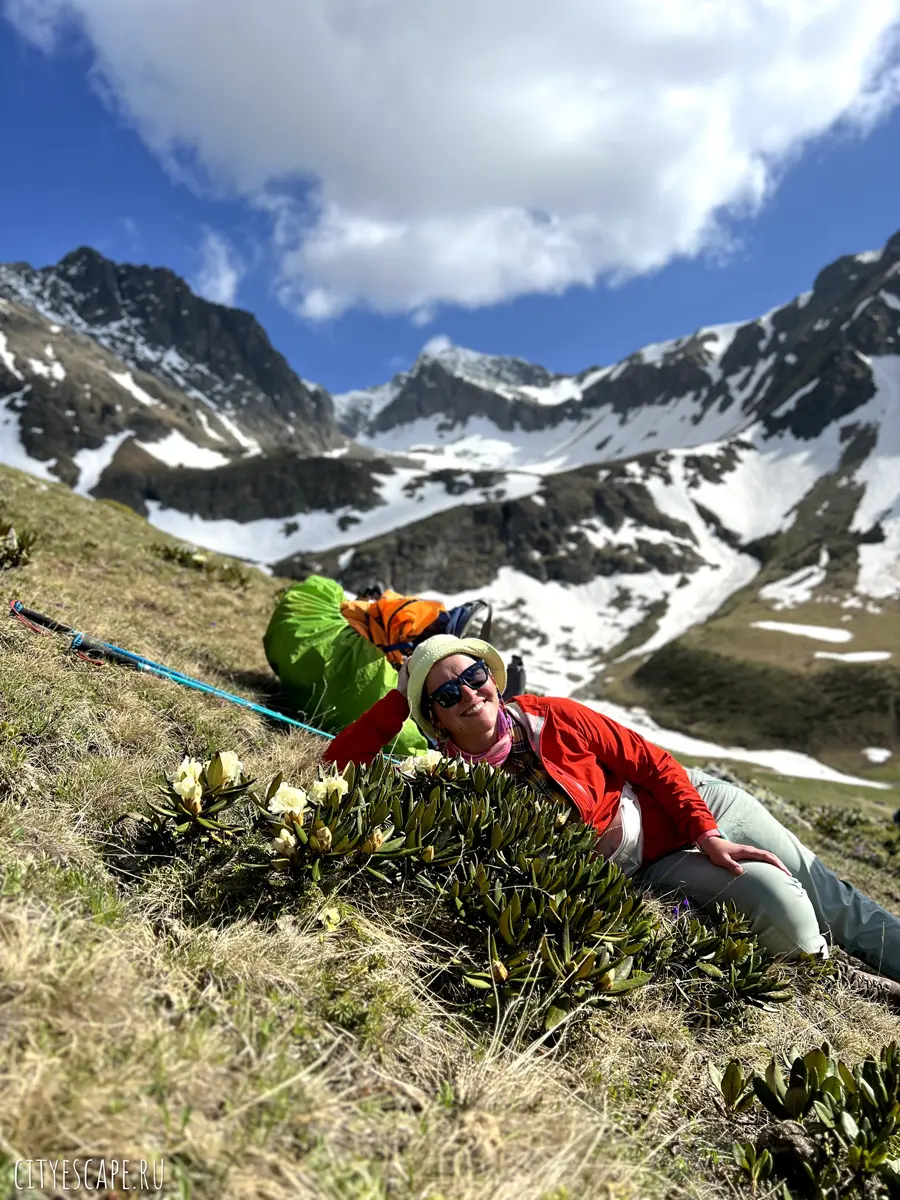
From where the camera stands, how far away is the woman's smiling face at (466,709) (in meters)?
3.92

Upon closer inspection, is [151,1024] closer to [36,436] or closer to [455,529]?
[455,529]

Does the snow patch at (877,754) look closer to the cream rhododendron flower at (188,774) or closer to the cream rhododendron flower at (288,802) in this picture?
the cream rhododendron flower at (288,802)

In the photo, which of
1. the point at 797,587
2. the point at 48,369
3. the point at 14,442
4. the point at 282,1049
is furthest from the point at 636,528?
the point at 48,369

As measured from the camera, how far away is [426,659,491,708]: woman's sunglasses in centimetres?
389

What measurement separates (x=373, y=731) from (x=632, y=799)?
5.75 ft

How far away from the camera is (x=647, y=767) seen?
4148 millimetres

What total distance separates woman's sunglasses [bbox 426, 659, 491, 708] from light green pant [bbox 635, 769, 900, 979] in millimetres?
1614

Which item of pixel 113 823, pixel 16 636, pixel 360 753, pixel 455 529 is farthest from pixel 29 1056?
pixel 455 529

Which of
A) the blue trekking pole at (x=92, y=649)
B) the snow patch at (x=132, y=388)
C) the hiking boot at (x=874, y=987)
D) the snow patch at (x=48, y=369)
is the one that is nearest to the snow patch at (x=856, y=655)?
the hiking boot at (x=874, y=987)

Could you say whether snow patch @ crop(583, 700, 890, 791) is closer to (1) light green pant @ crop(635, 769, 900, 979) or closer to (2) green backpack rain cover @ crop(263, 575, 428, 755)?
(2) green backpack rain cover @ crop(263, 575, 428, 755)

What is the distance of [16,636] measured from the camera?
4617 mm

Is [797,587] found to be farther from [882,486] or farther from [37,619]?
[37,619]

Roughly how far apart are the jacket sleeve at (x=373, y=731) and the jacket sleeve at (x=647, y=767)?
120 cm

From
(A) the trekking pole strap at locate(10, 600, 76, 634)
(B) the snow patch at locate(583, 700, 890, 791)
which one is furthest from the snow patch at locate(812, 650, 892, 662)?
(A) the trekking pole strap at locate(10, 600, 76, 634)
